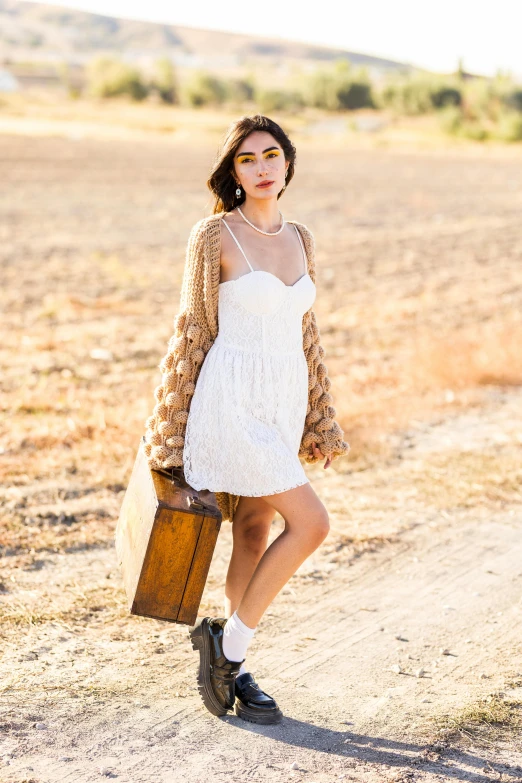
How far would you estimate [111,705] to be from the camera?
364 cm

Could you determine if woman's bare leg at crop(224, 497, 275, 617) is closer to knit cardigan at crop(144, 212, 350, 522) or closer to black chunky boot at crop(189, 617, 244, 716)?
black chunky boot at crop(189, 617, 244, 716)

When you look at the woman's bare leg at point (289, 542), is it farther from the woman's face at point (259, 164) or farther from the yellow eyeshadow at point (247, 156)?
the yellow eyeshadow at point (247, 156)

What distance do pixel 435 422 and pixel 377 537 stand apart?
242 cm

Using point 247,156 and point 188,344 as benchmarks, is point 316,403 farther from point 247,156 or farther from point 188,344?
point 247,156

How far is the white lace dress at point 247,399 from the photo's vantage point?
3.46m

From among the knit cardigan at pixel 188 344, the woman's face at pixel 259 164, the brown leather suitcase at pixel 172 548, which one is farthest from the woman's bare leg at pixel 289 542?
the woman's face at pixel 259 164

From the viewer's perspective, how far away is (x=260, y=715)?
141 inches

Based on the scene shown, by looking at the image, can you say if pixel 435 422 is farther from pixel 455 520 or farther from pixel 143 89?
pixel 143 89

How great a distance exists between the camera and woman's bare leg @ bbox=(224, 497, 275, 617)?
376 cm

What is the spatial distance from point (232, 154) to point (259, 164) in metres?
0.13

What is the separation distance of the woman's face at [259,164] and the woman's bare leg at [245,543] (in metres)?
1.12

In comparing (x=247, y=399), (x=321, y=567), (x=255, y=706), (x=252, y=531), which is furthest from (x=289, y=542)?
(x=321, y=567)

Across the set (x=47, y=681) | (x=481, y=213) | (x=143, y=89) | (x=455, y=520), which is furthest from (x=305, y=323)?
(x=143, y=89)

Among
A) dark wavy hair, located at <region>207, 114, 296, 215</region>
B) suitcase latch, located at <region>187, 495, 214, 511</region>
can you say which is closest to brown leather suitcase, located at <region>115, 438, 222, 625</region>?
suitcase latch, located at <region>187, 495, 214, 511</region>
